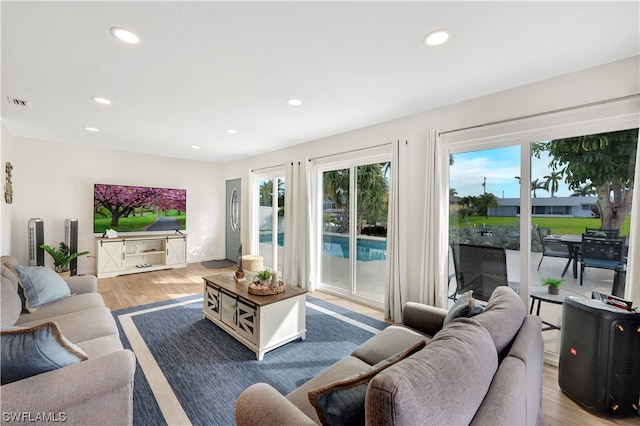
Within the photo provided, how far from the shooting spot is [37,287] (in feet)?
7.72

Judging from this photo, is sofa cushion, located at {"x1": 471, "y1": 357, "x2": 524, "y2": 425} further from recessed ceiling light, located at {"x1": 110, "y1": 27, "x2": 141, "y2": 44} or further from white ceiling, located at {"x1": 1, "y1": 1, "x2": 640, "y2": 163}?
recessed ceiling light, located at {"x1": 110, "y1": 27, "x2": 141, "y2": 44}

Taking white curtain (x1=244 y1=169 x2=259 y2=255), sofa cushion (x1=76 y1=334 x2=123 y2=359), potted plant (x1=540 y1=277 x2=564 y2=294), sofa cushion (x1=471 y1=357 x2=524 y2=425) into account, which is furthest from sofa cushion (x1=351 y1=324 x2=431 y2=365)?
white curtain (x1=244 y1=169 x2=259 y2=255)

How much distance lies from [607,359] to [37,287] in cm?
443

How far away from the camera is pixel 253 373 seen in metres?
2.26

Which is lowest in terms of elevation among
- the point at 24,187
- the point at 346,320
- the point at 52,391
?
the point at 346,320

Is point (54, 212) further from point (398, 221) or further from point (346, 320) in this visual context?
point (398, 221)

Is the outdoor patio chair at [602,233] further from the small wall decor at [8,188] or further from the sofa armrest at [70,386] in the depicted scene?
the small wall decor at [8,188]

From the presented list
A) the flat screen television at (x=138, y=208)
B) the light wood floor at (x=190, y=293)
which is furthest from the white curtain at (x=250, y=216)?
the flat screen television at (x=138, y=208)

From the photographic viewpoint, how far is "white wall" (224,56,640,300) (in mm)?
2148

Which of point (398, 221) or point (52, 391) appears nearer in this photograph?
point (52, 391)

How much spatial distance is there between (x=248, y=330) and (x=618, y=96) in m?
3.66

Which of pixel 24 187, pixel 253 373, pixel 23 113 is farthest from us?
pixel 24 187

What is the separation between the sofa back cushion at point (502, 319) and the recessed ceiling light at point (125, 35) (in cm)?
269

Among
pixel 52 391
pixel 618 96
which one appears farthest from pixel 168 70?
pixel 618 96
